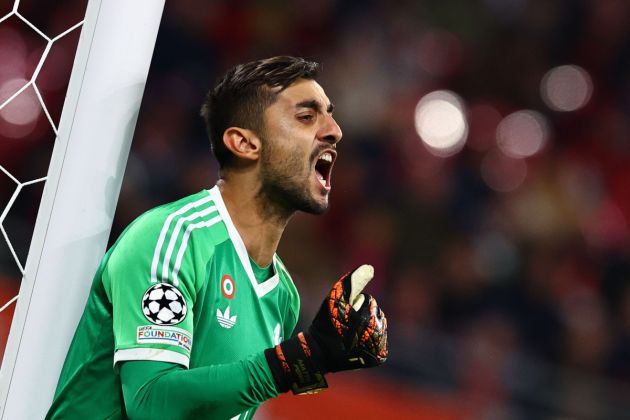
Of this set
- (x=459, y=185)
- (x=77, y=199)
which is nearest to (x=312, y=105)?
(x=77, y=199)

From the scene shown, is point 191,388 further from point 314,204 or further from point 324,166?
point 324,166

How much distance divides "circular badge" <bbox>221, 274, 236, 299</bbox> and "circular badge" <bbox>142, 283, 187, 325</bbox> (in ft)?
0.82

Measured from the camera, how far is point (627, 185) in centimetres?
811

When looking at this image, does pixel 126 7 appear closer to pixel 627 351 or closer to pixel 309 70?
pixel 309 70

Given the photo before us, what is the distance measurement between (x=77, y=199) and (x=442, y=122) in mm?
5874

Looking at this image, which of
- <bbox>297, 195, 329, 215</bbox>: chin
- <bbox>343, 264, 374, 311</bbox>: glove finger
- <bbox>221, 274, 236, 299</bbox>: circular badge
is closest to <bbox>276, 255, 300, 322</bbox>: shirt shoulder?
<bbox>297, 195, 329, 215</bbox>: chin

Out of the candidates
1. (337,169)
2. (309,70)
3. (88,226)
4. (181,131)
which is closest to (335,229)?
(337,169)

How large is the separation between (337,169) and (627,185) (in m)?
2.67

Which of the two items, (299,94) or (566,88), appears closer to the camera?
(299,94)

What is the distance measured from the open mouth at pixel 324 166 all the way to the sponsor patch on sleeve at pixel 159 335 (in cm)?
75

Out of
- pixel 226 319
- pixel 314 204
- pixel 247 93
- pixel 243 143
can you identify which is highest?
pixel 247 93

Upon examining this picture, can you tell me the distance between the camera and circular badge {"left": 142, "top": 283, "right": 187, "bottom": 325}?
7.43 feet

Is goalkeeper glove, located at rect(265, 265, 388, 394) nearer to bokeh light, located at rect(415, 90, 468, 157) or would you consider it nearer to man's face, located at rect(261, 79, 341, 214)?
man's face, located at rect(261, 79, 341, 214)

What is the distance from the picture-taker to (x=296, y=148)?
2770mm
